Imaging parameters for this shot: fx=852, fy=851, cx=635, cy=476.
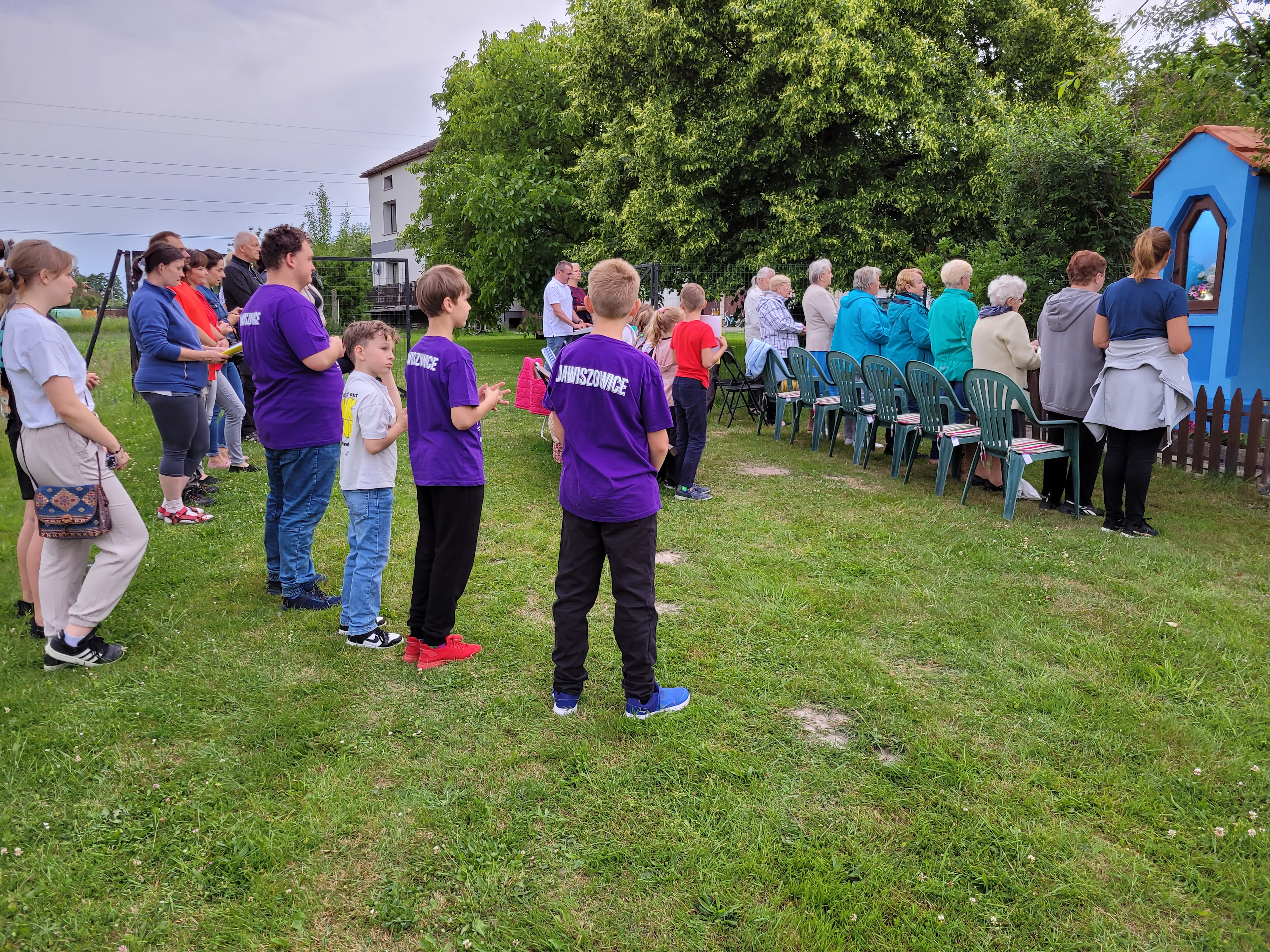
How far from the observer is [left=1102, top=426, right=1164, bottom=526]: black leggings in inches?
235

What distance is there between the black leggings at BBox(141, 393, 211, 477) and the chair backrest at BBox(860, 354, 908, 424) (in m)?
5.75

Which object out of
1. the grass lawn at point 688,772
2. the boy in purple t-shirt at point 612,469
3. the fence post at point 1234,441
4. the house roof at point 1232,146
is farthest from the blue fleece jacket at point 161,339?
the house roof at point 1232,146

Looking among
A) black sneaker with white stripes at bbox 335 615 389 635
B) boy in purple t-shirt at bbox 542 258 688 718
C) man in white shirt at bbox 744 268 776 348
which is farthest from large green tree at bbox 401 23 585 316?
boy in purple t-shirt at bbox 542 258 688 718

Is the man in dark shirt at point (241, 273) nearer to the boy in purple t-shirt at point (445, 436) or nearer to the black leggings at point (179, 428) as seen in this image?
the black leggings at point (179, 428)

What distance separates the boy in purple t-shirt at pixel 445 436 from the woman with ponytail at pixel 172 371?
103 inches

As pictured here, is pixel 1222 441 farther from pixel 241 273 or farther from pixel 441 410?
pixel 241 273

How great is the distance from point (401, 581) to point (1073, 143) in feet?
32.6

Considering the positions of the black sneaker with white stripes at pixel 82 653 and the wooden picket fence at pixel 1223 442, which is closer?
the black sneaker with white stripes at pixel 82 653

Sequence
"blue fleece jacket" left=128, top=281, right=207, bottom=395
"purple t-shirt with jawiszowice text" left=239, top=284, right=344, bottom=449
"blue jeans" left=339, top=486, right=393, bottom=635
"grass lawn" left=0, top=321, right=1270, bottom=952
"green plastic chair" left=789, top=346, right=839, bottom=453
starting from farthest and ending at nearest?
"green plastic chair" left=789, top=346, right=839, bottom=453 < "blue fleece jacket" left=128, top=281, right=207, bottom=395 < "purple t-shirt with jawiszowice text" left=239, top=284, right=344, bottom=449 < "blue jeans" left=339, top=486, right=393, bottom=635 < "grass lawn" left=0, top=321, right=1270, bottom=952

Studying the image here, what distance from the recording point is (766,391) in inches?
416

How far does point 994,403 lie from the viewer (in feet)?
21.5

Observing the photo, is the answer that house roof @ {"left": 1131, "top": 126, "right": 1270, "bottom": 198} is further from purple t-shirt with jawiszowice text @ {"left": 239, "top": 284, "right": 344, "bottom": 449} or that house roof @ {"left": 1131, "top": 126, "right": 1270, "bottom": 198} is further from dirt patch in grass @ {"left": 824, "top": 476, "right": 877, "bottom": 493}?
purple t-shirt with jawiszowice text @ {"left": 239, "top": 284, "right": 344, "bottom": 449}

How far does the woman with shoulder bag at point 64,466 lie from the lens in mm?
3609

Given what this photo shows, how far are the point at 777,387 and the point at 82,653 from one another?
8032 mm
